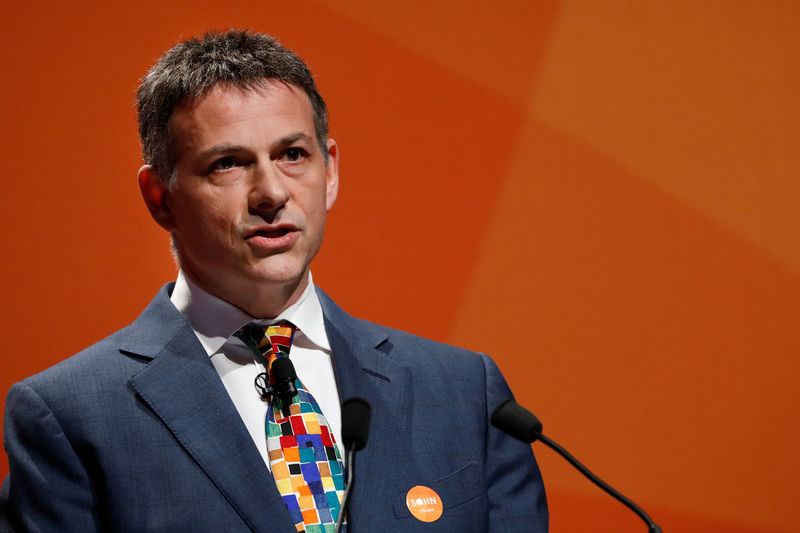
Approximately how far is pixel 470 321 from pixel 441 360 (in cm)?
62

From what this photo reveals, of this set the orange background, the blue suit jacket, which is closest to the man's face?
the blue suit jacket

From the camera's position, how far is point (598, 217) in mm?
2877

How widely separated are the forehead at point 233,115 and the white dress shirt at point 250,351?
320mm

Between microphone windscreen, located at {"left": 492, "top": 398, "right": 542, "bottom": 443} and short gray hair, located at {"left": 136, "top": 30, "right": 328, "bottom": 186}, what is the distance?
81 centimetres

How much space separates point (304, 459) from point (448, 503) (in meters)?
0.31

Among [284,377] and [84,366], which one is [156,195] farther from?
[284,377]

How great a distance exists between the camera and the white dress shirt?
6.36 ft

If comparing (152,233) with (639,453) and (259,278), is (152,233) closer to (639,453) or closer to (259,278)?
(259,278)

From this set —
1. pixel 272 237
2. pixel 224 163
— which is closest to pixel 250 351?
pixel 272 237

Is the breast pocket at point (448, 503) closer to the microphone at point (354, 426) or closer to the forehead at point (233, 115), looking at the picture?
the microphone at point (354, 426)

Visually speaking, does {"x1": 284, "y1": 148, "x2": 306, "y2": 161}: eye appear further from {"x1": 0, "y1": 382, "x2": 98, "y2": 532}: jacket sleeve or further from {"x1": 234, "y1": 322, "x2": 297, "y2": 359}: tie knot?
{"x1": 0, "y1": 382, "x2": 98, "y2": 532}: jacket sleeve

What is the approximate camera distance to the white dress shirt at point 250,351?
194 cm

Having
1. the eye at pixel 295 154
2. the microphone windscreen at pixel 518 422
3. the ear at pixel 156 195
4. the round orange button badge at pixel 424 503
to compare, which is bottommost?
the round orange button badge at pixel 424 503

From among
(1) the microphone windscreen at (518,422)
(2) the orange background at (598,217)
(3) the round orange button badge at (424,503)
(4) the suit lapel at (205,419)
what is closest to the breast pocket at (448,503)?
(3) the round orange button badge at (424,503)
